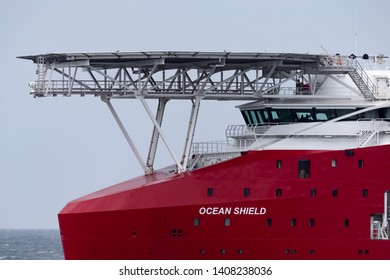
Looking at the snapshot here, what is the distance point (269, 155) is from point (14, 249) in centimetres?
4902

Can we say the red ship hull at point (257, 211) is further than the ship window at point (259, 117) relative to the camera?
No

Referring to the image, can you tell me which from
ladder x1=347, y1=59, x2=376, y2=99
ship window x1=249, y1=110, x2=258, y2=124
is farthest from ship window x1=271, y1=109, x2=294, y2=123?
ladder x1=347, y1=59, x2=376, y2=99

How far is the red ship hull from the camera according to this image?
65.2m

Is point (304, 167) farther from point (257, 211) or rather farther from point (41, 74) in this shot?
point (41, 74)

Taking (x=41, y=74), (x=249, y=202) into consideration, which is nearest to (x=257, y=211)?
(x=249, y=202)

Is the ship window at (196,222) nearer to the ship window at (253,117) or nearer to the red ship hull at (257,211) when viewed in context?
the red ship hull at (257,211)

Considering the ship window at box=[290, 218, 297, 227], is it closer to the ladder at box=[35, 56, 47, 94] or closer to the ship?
the ship

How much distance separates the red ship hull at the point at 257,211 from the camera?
6519 centimetres

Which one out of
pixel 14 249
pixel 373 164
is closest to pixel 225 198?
pixel 373 164

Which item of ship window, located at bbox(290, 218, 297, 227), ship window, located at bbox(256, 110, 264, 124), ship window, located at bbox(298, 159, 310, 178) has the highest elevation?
ship window, located at bbox(256, 110, 264, 124)

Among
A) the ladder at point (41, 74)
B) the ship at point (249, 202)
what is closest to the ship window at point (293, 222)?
the ship at point (249, 202)

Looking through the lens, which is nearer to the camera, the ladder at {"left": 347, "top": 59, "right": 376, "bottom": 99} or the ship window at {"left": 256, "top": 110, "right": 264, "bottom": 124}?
the ladder at {"left": 347, "top": 59, "right": 376, "bottom": 99}
